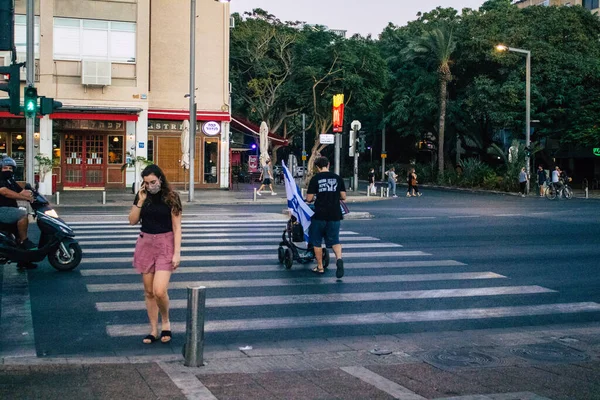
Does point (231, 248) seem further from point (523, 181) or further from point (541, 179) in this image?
point (541, 179)

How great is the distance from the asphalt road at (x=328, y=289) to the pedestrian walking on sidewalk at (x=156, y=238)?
0.43 metres

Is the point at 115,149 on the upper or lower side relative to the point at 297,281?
upper

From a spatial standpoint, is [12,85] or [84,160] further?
[84,160]

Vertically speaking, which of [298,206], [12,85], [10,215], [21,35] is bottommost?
[10,215]

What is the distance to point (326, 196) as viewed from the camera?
1172cm

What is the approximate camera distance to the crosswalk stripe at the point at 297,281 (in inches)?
417

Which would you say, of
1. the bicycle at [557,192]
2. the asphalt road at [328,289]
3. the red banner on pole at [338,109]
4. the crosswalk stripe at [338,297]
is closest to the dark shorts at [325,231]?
the asphalt road at [328,289]

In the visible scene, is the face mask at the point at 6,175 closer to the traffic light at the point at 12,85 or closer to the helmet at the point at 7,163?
the helmet at the point at 7,163

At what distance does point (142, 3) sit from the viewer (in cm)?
3547

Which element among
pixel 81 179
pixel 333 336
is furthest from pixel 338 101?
pixel 333 336

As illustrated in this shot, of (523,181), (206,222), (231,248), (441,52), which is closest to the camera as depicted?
(231,248)

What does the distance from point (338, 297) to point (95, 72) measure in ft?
87.9

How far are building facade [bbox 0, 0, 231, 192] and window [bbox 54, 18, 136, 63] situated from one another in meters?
0.04

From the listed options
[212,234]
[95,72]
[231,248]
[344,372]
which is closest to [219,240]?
[212,234]
